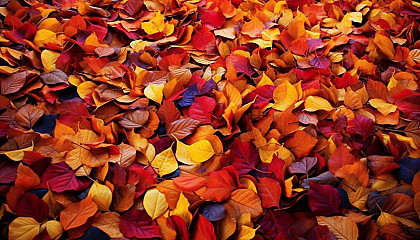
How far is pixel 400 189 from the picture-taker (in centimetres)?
85

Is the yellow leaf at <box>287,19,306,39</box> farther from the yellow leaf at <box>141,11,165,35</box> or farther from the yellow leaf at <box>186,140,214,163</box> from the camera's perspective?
the yellow leaf at <box>186,140,214,163</box>

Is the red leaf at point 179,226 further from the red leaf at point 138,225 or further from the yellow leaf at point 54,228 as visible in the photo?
the yellow leaf at point 54,228

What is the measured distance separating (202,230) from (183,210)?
0.23ft

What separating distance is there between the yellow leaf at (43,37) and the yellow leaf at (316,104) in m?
0.97

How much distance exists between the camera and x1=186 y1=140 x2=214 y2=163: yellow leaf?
935mm

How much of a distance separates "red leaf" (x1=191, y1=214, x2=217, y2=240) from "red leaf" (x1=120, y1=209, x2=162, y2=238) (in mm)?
81

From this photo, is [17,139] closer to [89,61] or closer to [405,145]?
[89,61]

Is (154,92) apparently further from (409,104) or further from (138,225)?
(409,104)

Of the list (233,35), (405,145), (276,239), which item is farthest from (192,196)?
(233,35)

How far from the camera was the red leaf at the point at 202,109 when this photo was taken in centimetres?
104

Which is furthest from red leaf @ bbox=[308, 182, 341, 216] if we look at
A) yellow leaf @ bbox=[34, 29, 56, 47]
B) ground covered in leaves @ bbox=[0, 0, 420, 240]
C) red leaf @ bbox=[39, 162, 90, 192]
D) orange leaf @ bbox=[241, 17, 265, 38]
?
yellow leaf @ bbox=[34, 29, 56, 47]

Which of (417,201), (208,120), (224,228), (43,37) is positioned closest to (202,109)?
(208,120)

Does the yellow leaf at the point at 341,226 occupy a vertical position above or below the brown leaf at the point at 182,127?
below

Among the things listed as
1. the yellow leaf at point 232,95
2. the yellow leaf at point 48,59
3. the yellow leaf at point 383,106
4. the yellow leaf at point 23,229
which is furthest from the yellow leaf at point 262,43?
the yellow leaf at point 23,229
